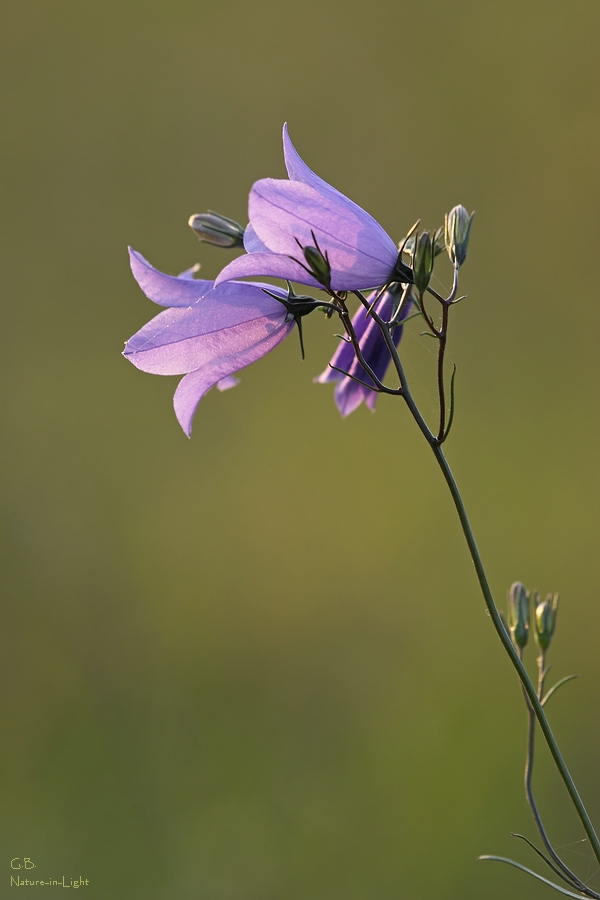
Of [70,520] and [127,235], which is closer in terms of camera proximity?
[70,520]

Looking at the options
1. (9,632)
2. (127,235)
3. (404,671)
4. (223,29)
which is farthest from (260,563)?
(223,29)

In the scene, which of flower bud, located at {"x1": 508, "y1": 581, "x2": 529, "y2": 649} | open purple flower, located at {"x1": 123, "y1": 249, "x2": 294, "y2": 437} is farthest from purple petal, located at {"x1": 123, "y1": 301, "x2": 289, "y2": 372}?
flower bud, located at {"x1": 508, "y1": 581, "x2": 529, "y2": 649}

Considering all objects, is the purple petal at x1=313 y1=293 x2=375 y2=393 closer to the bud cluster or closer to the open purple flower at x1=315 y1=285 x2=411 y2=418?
the open purple flower at x1=315 y1=285 x2=411 y2=418

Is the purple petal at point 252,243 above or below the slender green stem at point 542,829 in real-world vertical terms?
above

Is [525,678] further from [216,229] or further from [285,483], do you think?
[285,483]

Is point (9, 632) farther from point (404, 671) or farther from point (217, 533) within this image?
point (404, 671)

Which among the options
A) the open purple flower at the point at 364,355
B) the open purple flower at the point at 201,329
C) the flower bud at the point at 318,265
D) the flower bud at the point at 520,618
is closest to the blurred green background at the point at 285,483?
the open purple flower at the point at 364,355

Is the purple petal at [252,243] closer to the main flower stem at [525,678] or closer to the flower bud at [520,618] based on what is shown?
the main flower stem at [525,678]
